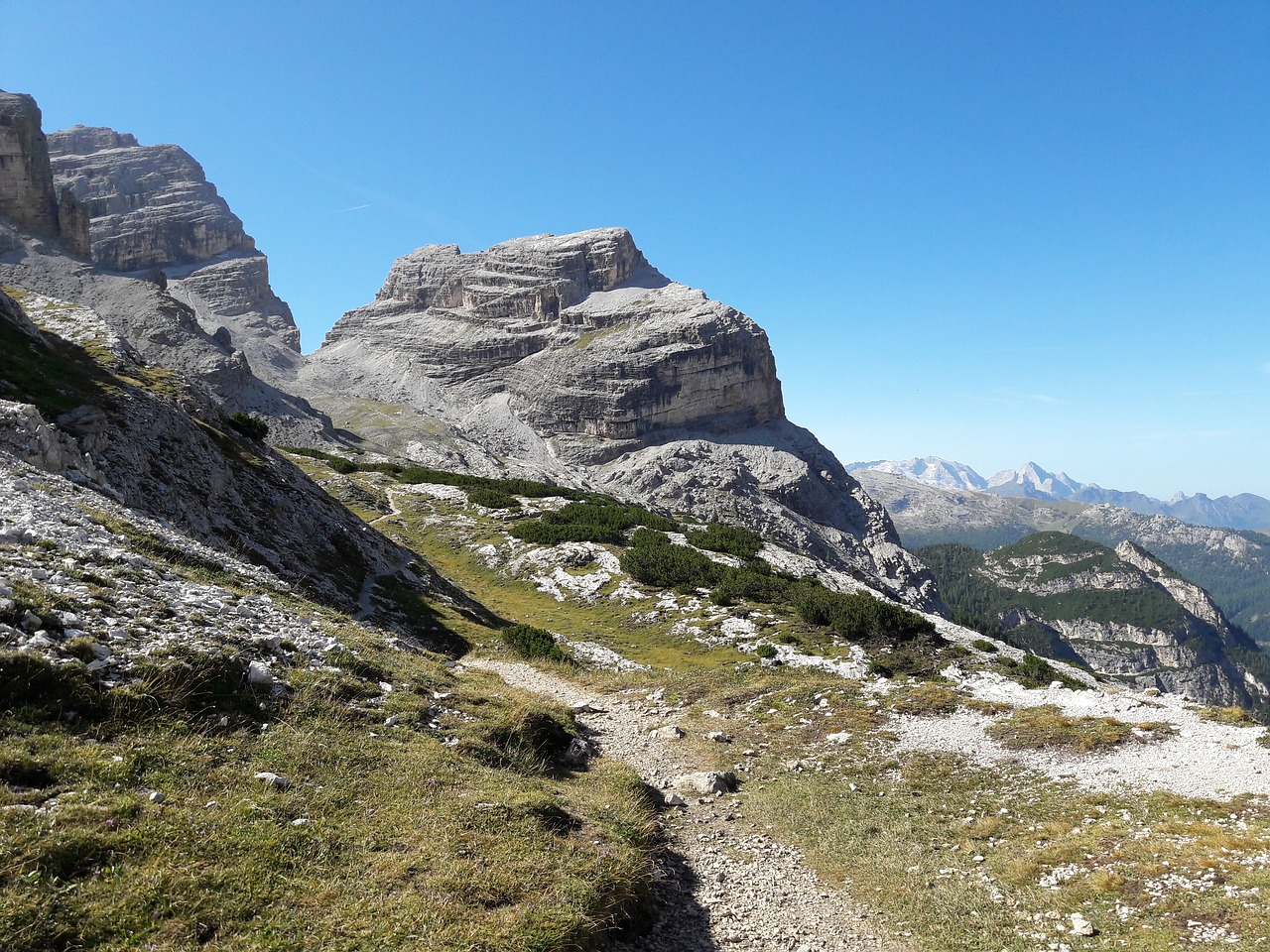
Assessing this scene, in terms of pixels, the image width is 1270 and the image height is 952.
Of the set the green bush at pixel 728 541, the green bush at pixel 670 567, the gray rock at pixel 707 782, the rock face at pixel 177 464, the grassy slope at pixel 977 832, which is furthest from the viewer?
the green bush at pixel 728 541

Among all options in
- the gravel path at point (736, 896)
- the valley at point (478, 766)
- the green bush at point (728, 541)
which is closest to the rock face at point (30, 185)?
the valley at point (478, 766)

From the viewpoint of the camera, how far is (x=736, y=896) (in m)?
10.9

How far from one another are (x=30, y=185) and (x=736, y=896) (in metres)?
181

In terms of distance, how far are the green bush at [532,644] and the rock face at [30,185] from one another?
523 feet

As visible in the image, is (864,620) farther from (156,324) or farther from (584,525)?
(156,324)

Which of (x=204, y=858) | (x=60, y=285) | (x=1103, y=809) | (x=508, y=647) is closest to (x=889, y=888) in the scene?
(x=1103, y=809)

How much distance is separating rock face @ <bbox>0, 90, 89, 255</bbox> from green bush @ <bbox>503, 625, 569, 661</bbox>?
159 m

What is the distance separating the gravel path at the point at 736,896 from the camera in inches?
378

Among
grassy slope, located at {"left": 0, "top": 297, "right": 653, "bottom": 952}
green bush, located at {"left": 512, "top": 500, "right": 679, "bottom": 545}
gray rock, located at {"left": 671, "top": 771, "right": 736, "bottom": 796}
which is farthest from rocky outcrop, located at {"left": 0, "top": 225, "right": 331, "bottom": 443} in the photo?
gray rock, located at {"left": 671, "top": 771, "right": 736, "bottom": 796}

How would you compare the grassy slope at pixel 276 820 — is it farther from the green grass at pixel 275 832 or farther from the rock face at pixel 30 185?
the rock face at pixel 30 185

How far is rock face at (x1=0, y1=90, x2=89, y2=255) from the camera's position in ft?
397

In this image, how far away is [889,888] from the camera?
10.9 metres

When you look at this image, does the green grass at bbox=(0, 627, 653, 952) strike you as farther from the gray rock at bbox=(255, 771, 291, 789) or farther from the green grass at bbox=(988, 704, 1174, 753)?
the green grass at bbox=(988, 704, 1174, 753)

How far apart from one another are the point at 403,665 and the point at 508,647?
500 inches
